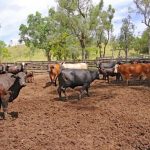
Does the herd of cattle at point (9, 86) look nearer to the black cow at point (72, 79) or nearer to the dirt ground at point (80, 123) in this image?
the dirt ground at point (80, 123)

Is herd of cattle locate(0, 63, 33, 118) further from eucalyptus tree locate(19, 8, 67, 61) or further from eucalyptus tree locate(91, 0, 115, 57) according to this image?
eucalyptus tree locate(19, 8, 67, 61)

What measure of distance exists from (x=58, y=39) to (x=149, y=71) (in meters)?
36.9

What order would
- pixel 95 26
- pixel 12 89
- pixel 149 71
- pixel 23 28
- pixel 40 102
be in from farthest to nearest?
1. pixel 23 28
2. pixel 95 26
3. pixel 149 71
4. pixel 40 102
5. pixel 12 89

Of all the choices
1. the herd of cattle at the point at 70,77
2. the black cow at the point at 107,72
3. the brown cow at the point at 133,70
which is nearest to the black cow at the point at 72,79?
the herd of cattle at the point at 70,77

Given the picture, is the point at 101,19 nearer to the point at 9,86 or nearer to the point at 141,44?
the point at 141,44

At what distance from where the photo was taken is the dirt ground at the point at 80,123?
8.34 m

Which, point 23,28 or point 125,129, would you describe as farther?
point 23,28

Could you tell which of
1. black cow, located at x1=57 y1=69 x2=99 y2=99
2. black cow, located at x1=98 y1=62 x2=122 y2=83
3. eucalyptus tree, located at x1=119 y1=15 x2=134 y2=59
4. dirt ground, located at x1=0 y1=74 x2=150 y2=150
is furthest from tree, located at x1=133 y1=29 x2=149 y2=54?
dirt ground, located at x1=0 y1=74 x2=150 y2=150

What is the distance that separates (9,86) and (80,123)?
8.94 feet

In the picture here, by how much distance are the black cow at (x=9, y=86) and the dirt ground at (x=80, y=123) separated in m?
0.57

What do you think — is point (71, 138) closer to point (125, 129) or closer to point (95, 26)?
point (125, 129)

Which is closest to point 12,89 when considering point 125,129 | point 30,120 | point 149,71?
point 30,120

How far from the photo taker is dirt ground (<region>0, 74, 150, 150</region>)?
8344mm

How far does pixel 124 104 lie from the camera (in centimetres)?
1302
